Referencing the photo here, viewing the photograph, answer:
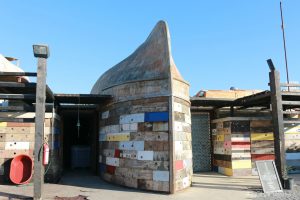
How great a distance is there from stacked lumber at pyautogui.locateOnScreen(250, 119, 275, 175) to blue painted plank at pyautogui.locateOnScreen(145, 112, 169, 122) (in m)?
6.34

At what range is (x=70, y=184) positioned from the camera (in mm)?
12281

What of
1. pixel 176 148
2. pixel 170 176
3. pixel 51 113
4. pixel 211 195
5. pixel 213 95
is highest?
pixel 213 95

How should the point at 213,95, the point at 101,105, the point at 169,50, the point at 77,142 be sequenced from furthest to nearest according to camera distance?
1. the point at 77,142
2. the point at 213,95
3. the point at 101,105
4. the point at 169,50

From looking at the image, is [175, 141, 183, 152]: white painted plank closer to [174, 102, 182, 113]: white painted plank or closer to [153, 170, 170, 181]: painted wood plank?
[153, 170, 170, 181]: painted wood plank

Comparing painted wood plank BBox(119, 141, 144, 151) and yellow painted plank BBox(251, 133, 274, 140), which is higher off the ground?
yellow painted plank BBox(251, 133, 274, 140)

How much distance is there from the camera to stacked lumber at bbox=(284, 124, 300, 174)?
1541cm

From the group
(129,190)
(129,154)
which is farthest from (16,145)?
(129,190)

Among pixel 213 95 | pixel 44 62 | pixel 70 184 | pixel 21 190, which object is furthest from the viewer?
pixel 213 95

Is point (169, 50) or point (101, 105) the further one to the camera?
point (101, 105)

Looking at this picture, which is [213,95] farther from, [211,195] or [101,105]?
[211,195]

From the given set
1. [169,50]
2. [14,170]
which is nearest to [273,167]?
[169,50]

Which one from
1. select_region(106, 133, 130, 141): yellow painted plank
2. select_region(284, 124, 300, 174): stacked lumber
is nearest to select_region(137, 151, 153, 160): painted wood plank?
select_region(106, 133, 130, 141): yellow painted plank

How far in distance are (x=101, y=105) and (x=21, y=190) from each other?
17.4 feet

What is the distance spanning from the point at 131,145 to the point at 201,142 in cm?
674
